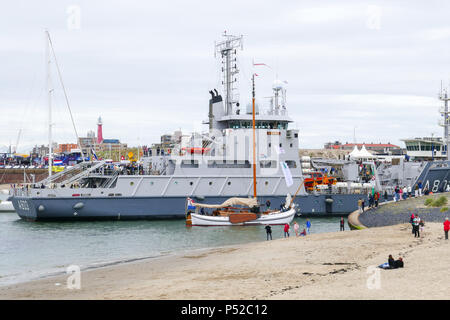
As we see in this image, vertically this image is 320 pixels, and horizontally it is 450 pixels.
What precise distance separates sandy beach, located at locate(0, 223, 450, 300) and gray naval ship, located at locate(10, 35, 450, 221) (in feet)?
46.7

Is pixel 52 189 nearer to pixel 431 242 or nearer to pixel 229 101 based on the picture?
pixel 229 101

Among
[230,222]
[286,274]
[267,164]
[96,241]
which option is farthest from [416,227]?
[267,164]

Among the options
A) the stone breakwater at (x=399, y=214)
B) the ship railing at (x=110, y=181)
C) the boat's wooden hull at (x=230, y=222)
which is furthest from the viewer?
the ship railing at (x=110, y=181)

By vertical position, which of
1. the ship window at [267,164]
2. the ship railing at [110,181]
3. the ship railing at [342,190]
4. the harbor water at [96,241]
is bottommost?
the harbor water at [96,241]

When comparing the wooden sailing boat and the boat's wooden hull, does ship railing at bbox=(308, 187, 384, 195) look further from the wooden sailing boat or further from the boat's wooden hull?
the boat's wooden hull

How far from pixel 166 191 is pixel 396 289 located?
26.2 m

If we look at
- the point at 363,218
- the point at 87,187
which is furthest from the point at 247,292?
the point at 87,187

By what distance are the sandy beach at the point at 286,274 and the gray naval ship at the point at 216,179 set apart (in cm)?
1422

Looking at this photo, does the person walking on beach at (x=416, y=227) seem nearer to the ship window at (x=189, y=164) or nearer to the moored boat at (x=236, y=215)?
the moored boat at (x=236, y=215)

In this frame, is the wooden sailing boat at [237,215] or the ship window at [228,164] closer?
the wooden sailing boat at [237,215]

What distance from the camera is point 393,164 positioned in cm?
5016

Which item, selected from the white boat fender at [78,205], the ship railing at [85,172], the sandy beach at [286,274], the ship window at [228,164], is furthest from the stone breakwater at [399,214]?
the ship railing at [85,172]

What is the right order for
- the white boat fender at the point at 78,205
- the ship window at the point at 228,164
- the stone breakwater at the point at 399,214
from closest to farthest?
the stone breakwater at the point at 399,214, the white boat fender at the point at 78,205, the ship window at the point at 228,164

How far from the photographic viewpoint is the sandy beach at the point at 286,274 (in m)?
12.2
